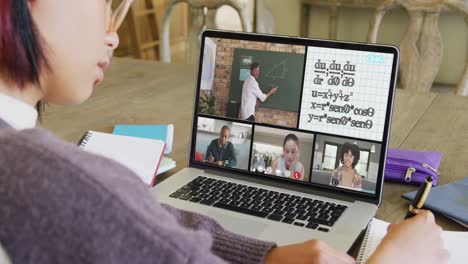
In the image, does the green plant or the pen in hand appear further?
the green plant

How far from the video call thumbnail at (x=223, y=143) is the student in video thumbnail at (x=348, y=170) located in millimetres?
169

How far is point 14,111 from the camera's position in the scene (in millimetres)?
646

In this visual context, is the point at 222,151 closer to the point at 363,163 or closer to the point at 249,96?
the point at 249,96

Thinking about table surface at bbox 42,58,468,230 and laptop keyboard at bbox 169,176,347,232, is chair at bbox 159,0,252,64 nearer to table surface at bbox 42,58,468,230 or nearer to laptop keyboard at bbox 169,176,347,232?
table surface at bbox 42,58,468,230

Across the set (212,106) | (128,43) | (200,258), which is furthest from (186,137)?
(128,43)

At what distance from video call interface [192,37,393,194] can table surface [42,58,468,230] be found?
0.34ft

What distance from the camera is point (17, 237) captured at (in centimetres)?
48

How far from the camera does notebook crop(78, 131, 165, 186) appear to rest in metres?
1.12

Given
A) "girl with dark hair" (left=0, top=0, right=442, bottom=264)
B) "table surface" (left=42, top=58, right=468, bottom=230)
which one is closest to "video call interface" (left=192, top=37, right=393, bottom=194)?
"table surface" (left=42, top=58, right=468, bottom=230)

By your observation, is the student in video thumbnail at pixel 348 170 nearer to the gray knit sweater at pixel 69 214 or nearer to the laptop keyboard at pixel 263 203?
the laptop keyboard at pixel 263 203

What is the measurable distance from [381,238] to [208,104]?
0.44 m

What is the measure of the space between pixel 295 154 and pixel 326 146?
57 millimetres

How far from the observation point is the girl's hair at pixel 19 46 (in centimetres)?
58

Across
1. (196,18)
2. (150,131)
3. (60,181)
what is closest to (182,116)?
(150,131)
